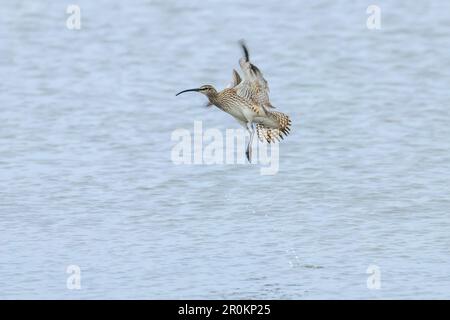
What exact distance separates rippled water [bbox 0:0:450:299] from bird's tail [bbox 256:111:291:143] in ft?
3.04

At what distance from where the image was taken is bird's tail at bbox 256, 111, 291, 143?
44.5 feet

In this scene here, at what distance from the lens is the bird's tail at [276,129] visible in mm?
13578

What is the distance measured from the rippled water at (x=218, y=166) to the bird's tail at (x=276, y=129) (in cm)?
93

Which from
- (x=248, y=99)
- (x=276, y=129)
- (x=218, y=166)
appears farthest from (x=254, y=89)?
(x=218, y=166)

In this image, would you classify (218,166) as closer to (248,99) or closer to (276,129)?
(276,129)

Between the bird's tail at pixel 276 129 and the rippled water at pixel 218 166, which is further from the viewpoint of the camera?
the bird's tail at pixel 276 129

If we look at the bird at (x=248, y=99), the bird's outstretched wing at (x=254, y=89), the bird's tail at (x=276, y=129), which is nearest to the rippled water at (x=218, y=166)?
the bird's tail at (x=276, y=129)

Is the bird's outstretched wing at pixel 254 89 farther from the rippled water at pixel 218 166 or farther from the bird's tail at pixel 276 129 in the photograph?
the rippled water at pixel 218 166

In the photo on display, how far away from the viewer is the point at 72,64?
22922 millimetres

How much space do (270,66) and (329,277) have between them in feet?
33.7

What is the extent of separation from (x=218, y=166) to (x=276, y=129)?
326cm

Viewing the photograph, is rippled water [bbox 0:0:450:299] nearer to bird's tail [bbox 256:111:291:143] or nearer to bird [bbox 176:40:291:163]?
bird's tail [bbox 256:111:291:143]

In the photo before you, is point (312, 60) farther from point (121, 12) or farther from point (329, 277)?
point (329, 277)
